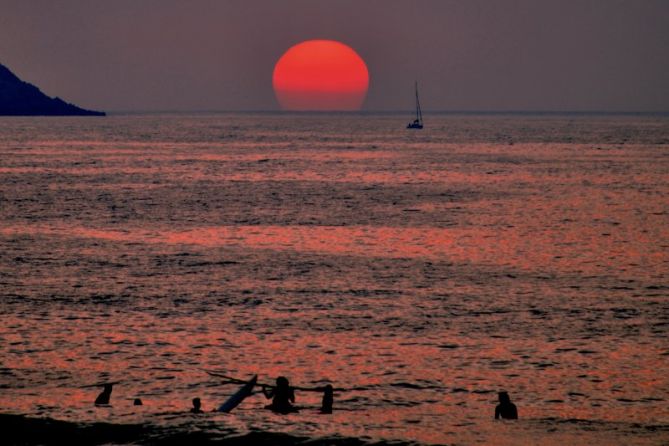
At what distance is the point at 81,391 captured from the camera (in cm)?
2391

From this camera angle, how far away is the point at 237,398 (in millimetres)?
21719

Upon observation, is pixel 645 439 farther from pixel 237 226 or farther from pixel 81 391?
pixel 237 226

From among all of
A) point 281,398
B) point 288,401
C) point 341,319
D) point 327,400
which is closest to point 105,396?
point 281,398

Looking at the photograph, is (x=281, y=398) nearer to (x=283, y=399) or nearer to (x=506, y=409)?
(x=283, y=399)

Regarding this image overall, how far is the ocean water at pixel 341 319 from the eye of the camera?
20.2 meters

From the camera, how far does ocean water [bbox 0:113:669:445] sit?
20234 millimetres

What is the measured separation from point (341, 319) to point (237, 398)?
10.7 meters

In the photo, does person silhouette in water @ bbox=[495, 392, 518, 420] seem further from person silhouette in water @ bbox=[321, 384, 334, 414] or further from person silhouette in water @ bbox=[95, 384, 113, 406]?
person silhouette in water @ bbox=[95, 384, 113, 406]

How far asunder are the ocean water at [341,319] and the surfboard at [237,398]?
1.16 ft

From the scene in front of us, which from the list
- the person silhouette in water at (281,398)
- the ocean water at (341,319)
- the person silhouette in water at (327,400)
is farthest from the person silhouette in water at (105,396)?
the person silhouette in water at (327,400)

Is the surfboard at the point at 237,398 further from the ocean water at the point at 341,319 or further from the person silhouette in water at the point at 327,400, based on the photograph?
the person silhouette in water at the point at 327,400

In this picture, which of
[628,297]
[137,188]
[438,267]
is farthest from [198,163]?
[628,297]

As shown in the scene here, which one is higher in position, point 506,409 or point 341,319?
point 341,319

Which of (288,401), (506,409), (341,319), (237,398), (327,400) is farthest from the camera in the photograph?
(341,319)
